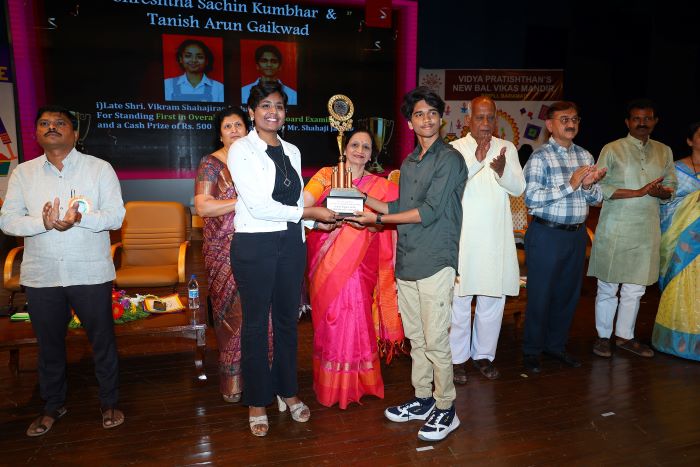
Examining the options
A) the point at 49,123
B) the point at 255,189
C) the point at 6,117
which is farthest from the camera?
the point at 6,117

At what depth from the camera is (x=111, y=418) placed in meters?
2.84

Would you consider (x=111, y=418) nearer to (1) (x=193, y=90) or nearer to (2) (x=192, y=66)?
(1) (x=193, y=90)

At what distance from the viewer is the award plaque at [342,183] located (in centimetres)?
265

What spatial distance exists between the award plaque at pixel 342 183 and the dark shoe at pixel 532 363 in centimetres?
172

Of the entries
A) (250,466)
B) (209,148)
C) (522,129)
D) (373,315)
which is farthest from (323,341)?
(522,129)

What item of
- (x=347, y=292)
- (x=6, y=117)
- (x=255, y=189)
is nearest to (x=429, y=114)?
(x=255, y=189)

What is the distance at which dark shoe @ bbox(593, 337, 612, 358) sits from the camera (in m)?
3.81

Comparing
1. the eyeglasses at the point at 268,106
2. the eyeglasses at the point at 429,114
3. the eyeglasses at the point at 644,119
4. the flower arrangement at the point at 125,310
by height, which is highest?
the eyeglasses at the point at 644,119

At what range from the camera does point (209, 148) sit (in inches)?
289

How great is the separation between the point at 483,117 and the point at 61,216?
90.6 inches

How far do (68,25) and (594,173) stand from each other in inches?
245

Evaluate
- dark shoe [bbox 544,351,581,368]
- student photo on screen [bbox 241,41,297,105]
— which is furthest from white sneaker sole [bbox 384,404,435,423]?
→ student photo on screen [bbox 241,41,297,105]

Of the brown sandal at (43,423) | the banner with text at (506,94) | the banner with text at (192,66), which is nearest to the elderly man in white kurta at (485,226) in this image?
the brown sandal at (43,423)

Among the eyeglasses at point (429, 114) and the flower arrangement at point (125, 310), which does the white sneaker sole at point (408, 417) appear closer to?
the eyeglasses at point (429, 114)
